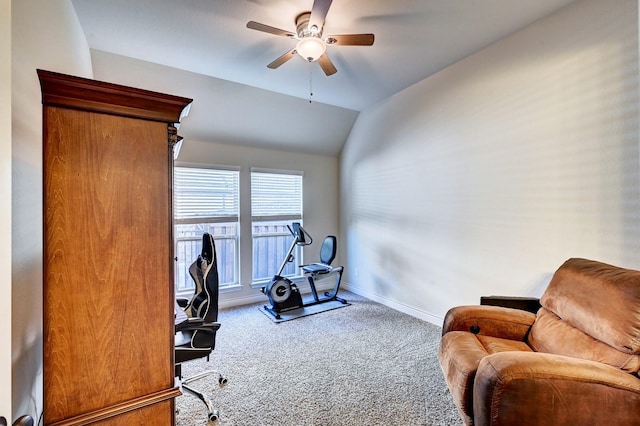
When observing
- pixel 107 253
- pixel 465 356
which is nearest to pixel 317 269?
pixel 465 356

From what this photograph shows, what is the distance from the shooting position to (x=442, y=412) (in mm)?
1979

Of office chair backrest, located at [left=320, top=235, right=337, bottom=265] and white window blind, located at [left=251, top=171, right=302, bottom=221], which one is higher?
white window blind, located at [left=251, top=171, right=302, bottom=221]

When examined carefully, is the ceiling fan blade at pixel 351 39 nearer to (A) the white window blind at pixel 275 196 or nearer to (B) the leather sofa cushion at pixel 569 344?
(B) the leather sofa cushion at pixel 569 344

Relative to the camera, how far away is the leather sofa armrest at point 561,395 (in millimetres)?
1269

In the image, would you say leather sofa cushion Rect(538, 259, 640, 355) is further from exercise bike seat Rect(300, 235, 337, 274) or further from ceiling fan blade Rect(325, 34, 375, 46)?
exercise bike seat Rect(300, 235, 337, 274)

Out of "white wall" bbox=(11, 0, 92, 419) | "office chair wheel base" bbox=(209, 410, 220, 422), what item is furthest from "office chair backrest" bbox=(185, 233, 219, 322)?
"white wall" bbox=(11, 0, 92, 419)

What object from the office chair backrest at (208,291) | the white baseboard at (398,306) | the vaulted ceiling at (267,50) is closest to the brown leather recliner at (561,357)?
the white baseboard at (398,306)

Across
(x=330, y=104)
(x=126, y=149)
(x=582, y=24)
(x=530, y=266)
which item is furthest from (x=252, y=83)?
(x=530, y=266)

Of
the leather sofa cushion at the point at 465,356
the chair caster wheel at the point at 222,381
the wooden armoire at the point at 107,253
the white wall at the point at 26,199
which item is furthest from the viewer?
the chair caster wheel at the point at 222,381

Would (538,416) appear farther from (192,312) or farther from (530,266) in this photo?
(192,312)

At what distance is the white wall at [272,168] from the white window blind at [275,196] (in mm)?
102

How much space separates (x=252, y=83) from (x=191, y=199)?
5.75ft

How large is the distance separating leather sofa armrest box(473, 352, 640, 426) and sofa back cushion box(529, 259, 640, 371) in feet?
0.72

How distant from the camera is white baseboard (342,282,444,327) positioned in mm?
3482
